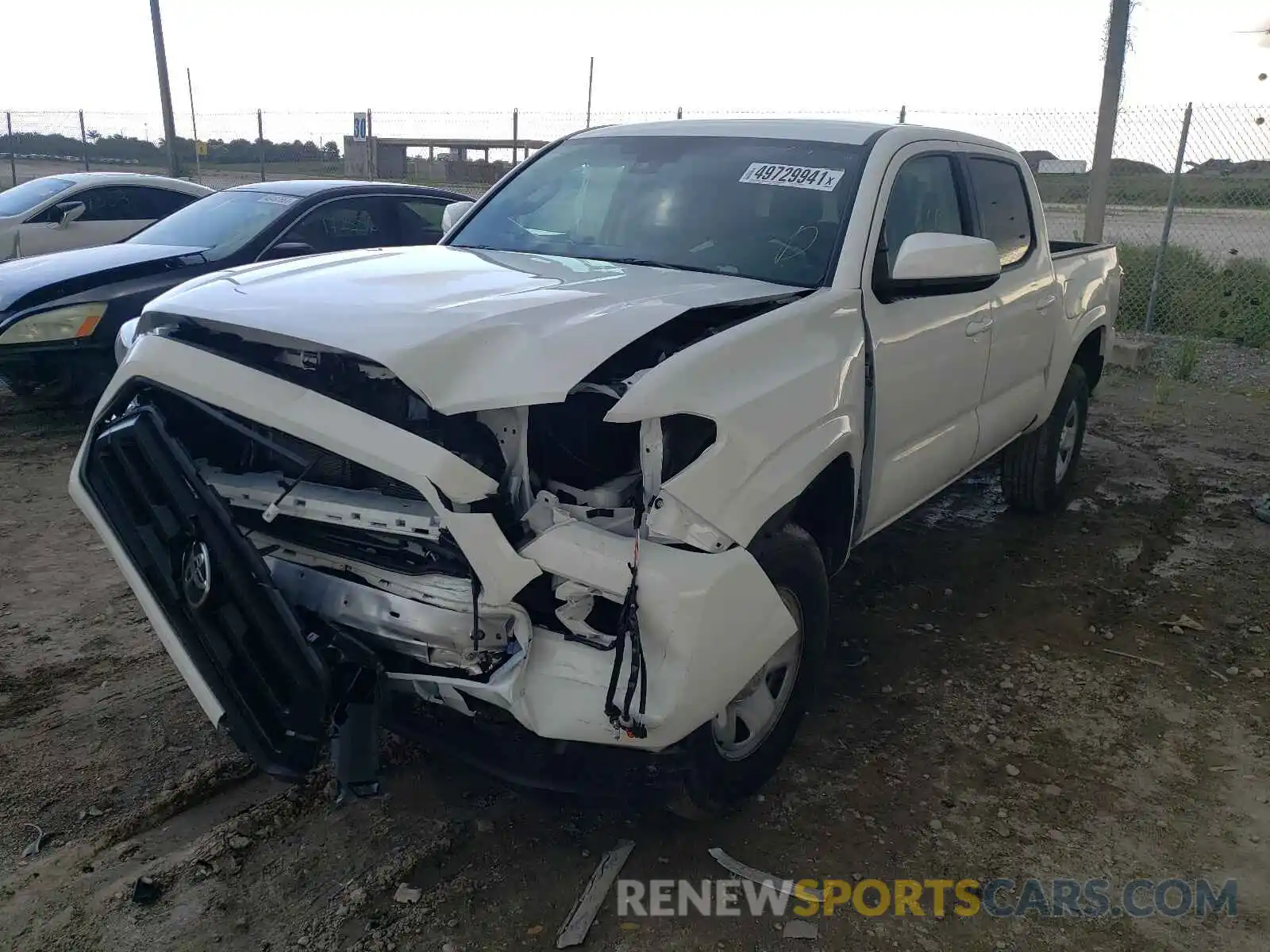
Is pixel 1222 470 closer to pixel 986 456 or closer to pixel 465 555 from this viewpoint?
pixel 986 456

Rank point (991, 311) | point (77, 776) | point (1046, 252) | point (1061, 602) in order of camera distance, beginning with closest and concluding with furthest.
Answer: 1. point (77, 776)
2. point (991, 311)
3. point (1061, 602)
4. point (1046, 252)

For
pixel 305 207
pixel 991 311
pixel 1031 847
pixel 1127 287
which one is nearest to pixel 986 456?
pixel 991 311

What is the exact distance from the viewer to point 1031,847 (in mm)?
2867

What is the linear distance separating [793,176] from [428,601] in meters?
2.12

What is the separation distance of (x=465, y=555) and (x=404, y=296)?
0.85m

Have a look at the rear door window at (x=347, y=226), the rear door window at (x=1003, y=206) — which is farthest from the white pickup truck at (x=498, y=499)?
the rear door window at (x=347, y=226)

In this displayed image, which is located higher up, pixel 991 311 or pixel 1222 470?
pixel 991 311

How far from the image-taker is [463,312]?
2553 mm

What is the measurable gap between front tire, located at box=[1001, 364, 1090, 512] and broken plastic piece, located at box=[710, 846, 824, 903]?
11.2 ft

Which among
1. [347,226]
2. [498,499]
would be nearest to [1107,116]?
[347,226]

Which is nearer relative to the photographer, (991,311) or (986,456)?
(991,311)

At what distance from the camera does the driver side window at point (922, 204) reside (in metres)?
3.54

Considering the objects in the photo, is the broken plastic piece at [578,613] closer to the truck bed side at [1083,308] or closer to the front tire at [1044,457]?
the truck bed side at [1083,308]

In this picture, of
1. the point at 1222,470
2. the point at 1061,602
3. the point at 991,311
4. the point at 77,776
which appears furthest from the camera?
the point at 1222,470
